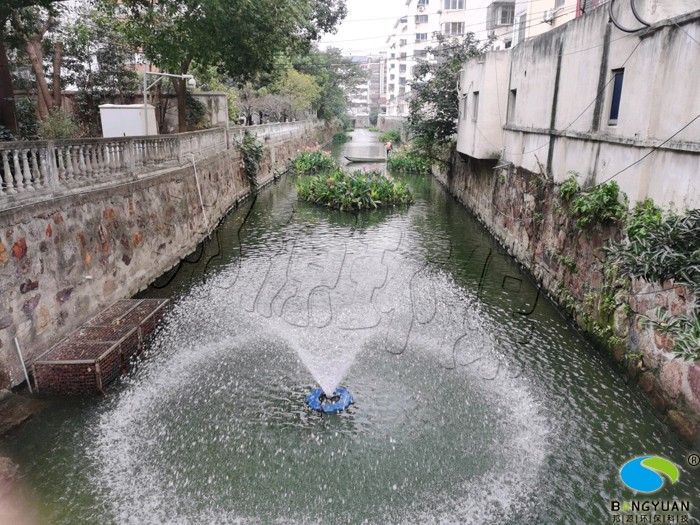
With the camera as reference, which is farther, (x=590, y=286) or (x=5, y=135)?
(x=5, y=135)

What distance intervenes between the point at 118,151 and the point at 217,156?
29.0 feet

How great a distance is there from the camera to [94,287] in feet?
30.9

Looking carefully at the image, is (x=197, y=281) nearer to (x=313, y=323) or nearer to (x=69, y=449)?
(x=313, y=323)

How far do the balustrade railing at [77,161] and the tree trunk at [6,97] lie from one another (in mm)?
2926

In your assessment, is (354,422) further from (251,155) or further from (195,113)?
(251,155)

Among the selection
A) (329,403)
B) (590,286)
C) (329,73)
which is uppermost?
(329,73)

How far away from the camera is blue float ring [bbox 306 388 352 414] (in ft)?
23.4

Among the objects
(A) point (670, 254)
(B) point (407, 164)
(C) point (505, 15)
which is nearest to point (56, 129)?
(A) point (670, 254)

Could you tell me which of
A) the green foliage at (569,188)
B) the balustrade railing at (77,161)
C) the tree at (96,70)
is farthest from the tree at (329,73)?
the green foliage at (569,188)

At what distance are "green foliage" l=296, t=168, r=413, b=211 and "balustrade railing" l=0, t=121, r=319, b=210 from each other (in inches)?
297

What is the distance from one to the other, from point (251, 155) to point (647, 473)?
2230cm

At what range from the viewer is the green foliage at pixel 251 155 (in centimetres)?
2458

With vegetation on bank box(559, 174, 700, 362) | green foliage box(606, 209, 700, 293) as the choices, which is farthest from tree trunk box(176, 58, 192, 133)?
green foliage box(606, 209, 700, 293)

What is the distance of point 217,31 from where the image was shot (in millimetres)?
15023
